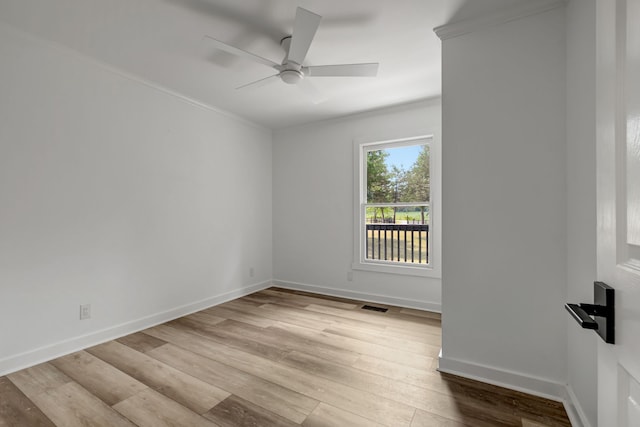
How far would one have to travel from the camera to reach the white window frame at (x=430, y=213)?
3561 mm

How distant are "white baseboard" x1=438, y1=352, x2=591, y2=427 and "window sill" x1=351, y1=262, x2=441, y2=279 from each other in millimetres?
1465

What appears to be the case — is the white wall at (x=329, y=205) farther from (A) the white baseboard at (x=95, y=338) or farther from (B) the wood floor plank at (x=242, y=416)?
(B) the wood floor plank at (x=242, y=416)

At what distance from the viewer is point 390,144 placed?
3.93 meters

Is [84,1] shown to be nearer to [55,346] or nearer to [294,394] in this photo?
[55,346]

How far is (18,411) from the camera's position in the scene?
1746 mm

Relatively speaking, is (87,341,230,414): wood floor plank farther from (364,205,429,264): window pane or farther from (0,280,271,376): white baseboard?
(364,205,429,264): window pane

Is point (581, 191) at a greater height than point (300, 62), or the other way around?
point (300, 62)

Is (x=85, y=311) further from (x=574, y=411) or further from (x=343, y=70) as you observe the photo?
(x=574, y=411)

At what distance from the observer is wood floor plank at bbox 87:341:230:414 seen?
1857mm

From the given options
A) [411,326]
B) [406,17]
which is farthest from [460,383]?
[406,17]

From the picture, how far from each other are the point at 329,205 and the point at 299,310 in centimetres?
155

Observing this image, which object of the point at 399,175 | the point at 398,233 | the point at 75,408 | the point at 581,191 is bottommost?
the point at 75,408

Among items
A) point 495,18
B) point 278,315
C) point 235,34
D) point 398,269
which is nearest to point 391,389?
point 278,315

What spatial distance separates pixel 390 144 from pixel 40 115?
360 centimetres
